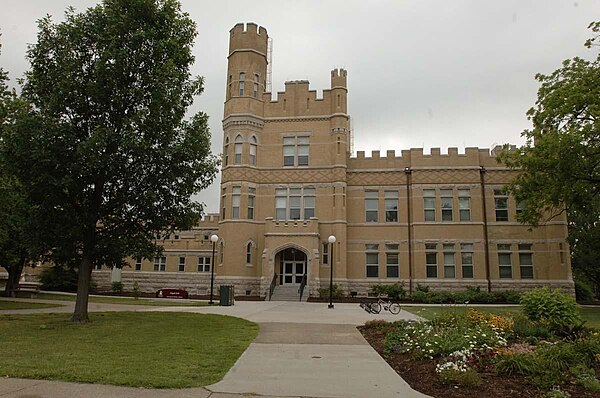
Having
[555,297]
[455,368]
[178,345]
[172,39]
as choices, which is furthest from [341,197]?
[455,368]

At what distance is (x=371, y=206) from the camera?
116 ft

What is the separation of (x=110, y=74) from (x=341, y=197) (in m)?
21.3

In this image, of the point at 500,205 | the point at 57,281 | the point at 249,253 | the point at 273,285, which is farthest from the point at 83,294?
the point at 500,205

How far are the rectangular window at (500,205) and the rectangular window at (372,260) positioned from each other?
8938 millimetres

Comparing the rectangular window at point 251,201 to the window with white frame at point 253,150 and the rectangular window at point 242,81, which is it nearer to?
the window with white frame at point 253,150

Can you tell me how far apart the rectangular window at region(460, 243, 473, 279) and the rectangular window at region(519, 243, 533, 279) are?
339cm

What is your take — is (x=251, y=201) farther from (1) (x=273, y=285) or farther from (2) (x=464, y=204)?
(2) (x=464, y=204)

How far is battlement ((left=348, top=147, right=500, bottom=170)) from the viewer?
34.7 metres

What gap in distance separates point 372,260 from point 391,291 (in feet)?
10.9

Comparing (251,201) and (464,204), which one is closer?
(464,204)

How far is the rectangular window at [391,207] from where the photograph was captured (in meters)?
34.9

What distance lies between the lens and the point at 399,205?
34.9m

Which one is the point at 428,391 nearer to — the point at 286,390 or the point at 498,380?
the point at 498,380

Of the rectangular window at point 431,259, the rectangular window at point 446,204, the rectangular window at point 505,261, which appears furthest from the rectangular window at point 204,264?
the rectangular window at point 505,261
